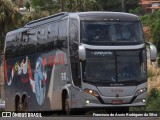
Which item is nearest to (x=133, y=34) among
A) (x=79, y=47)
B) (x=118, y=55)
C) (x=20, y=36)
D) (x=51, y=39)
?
(x=118, y=55)

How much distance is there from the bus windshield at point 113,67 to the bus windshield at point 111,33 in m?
0.43

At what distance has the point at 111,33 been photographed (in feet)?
67.3

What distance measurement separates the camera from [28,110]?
25578 millimetres

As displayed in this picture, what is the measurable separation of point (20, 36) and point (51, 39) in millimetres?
4753

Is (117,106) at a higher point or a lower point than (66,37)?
lower

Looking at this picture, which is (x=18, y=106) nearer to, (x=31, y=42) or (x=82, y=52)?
(x=31, y=42)

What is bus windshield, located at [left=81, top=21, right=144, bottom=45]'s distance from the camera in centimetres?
2022

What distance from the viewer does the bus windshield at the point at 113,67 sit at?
20031 millimetres

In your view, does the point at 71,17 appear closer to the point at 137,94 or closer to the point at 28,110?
the point at 137,94

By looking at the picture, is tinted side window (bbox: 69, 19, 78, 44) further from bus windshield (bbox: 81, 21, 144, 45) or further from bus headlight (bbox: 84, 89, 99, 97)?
bus headlight (bbox: 84, 89, 99, 97)

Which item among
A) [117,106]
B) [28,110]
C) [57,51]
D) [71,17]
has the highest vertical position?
[71,17]

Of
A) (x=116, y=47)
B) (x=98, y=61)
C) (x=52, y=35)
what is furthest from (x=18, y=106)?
(x=116, y=47)

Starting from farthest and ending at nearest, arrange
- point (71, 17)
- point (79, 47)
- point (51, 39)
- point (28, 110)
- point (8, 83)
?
1. point (8, 83)
2. point (28, 110)
3. point (51, 39)
4. point (71, 17)
5. point (79, 47)

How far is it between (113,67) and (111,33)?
1297 millimetres
